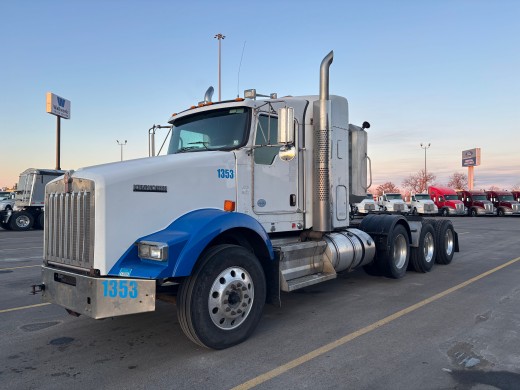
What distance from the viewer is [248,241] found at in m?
5.12

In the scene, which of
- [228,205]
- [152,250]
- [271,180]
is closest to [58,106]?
[271,180]

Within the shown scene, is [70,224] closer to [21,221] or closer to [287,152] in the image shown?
[287,152]

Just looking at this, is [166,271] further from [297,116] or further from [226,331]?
[297,116]

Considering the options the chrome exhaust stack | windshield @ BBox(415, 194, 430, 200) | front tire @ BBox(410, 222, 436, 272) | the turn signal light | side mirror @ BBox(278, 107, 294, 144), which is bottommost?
front tire @ BBox(410, 222, 436, 272)

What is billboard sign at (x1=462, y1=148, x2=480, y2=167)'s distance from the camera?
7762 cm

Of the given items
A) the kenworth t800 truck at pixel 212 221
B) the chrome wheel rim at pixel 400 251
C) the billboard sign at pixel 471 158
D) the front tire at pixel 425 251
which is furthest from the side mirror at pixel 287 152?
the billboard sign at pixel 471 158

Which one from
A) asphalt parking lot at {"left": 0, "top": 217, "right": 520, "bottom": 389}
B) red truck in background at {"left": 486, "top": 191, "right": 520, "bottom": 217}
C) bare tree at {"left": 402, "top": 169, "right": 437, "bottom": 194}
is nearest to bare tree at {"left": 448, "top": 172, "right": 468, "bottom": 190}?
bare tree at {"left": 402, "top": 169, "right": 437, "bottom": 194}

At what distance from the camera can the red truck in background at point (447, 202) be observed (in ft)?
120

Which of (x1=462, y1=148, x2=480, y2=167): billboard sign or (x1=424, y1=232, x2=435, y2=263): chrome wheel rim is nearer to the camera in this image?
(x1=424, y1=232, x2=435, y2=263): chrome wheel rim

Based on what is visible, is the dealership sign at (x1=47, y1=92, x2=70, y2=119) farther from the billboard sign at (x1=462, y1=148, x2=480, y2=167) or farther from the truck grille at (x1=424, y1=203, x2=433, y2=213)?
the billboard sign at (x1=462, y1=148, x2=480, y2=167)

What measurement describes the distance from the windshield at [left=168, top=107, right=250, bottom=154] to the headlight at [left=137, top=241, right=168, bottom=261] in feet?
5.88

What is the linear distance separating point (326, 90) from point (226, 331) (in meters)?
3.71

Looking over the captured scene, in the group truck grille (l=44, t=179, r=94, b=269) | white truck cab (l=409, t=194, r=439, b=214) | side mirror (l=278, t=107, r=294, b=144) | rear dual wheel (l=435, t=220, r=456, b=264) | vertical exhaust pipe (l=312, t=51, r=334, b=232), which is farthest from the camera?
white truck cab (l=409, t=194, r=439, b=214)

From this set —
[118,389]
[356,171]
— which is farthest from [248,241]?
[356,171]
